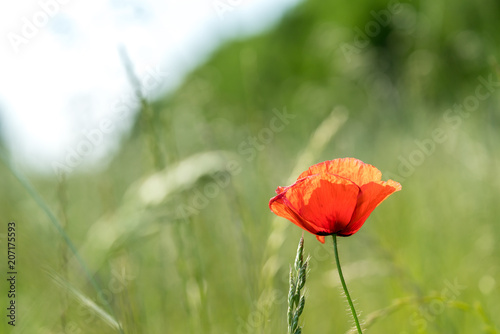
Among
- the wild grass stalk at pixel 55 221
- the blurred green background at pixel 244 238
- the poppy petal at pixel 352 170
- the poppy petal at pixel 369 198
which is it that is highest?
the wild grass stalk at pixel 55 221

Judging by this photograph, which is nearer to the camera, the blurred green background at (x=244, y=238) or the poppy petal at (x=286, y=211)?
the poppy petal at (x=286, y=211)

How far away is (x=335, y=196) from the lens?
71cm

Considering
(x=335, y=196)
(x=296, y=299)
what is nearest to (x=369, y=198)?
(x=335, y=196)

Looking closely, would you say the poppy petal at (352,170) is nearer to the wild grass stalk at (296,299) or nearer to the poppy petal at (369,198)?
the poppy petal at (369,198)

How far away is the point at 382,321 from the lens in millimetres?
1791

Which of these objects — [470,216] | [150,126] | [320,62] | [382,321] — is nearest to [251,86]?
[150,126]

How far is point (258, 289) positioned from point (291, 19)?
1545 centimetres

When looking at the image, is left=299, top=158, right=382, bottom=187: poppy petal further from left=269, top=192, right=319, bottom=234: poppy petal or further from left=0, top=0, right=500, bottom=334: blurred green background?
left=0, top=0, right=500, bottom=334: blurred green background

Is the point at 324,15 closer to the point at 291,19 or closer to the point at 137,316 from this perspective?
the point at 291,19

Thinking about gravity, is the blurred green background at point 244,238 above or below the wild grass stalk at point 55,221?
below

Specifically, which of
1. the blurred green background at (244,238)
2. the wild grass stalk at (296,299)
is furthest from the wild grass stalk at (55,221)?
the wild grass stalk at (296,299)

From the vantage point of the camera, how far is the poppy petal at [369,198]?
694mm

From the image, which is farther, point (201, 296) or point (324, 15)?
point (324, 15)

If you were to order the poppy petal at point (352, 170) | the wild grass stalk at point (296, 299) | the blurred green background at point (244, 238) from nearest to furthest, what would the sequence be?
the wild grass stalk at point (296, 299), the poppy petal at point (352, 170), the blurred green background at point (244, 238)
